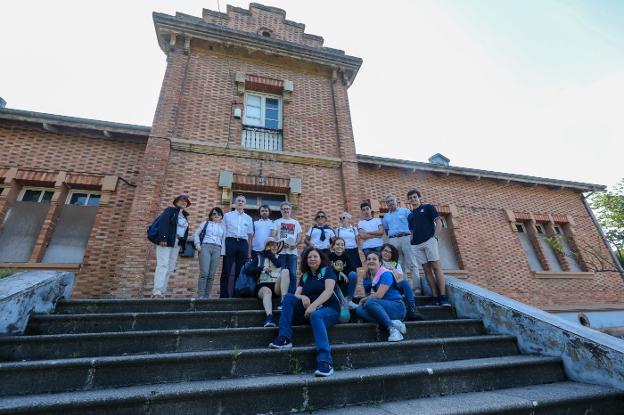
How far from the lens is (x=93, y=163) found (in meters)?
7.10

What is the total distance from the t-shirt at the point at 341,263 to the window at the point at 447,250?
17.3 feet

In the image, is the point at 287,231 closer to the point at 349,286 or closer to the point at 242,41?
the point at 349,286

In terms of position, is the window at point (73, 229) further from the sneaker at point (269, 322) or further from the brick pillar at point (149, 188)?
the sneaker at point (269, 322)

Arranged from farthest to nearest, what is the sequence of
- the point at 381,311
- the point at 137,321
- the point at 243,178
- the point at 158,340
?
the point at 243,178, the point at 381,311, the point at 137,321, the point at 158,340

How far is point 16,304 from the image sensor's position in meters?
3.07

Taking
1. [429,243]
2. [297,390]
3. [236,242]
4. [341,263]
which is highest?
[236,242]

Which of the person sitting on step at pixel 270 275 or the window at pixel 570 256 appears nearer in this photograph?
the person sitting on step at pixel 270 275

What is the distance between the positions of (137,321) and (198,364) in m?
1.26

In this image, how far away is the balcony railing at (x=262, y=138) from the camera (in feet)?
26.5

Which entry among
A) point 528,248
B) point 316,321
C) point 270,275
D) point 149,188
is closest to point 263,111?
point 149,188

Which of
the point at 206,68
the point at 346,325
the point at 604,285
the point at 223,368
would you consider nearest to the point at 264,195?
the point at 206,68

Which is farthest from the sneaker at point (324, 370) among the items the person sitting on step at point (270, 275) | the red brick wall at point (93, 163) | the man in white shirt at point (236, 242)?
the red brick wall at point (93, 163)

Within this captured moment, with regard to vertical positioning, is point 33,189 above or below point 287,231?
above

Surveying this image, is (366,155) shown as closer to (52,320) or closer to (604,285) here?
(52,320)
